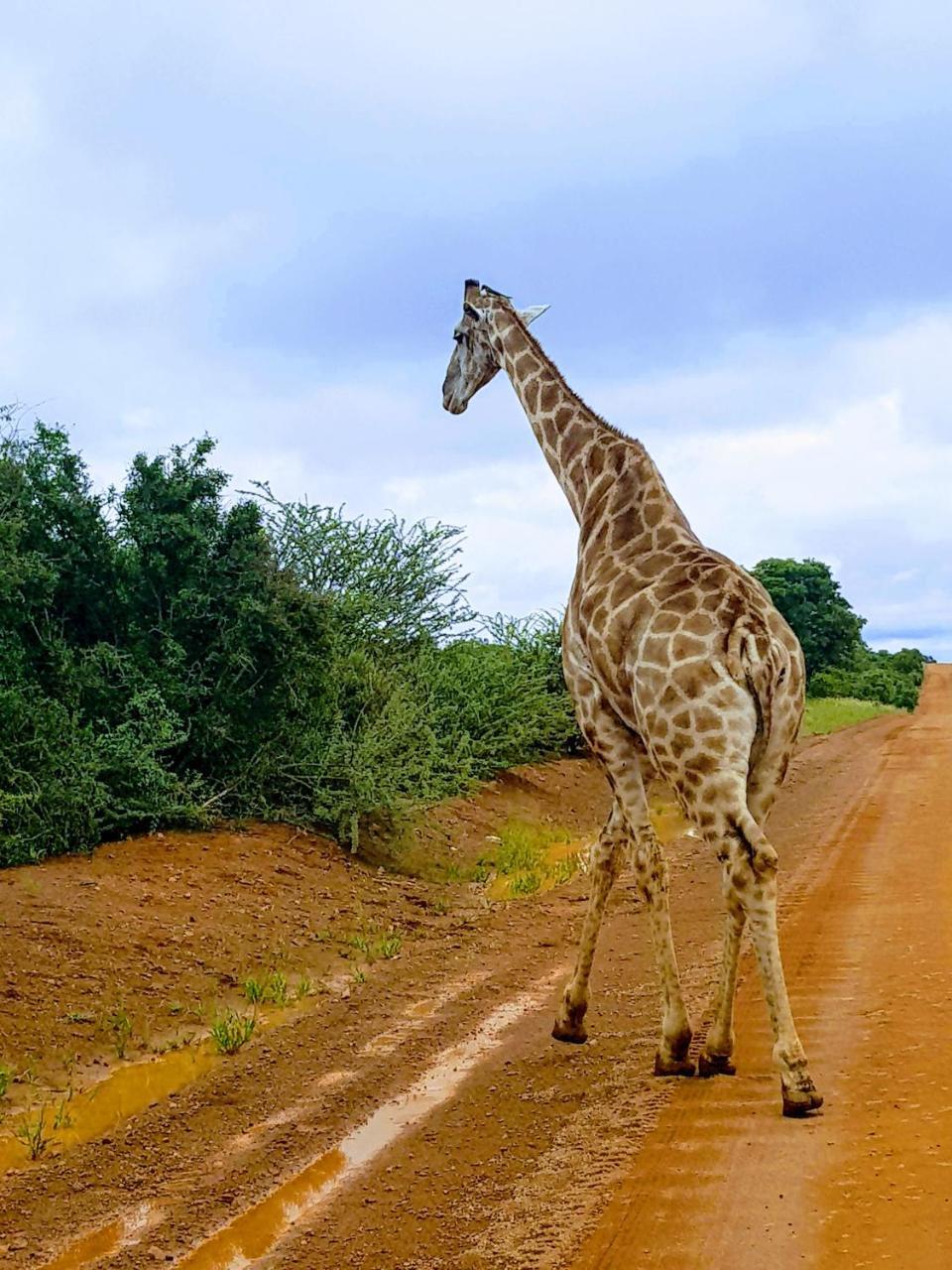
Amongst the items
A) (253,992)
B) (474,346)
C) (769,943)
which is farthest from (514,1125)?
(474,346)

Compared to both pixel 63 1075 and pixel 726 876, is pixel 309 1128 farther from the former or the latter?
pixel 726 876

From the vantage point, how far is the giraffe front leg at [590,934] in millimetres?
6145

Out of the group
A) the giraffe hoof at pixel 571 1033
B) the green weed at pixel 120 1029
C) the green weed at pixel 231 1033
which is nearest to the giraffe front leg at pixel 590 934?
the giraffe hoof at pixel 571 1033

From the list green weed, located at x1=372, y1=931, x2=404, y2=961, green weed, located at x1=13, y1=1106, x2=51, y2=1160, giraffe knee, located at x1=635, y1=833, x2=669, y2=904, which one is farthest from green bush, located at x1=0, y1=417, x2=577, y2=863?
giraffe knee, located at x1=635, y1=833, x2=669, y2=904

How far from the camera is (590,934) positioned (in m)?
6.22

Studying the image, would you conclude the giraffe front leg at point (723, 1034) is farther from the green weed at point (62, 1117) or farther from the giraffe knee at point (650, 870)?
the green weed at point (62, 1117)

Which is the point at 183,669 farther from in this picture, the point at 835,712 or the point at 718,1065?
the point at 835,712

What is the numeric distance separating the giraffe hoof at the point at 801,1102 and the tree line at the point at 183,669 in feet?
20.3

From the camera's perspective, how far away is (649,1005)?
22.2 feet

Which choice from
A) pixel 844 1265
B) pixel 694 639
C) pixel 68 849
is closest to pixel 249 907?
pixel 68 849

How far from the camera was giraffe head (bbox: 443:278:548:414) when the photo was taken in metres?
8.16

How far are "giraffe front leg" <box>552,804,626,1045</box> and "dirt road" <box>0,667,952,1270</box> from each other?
0.16 meters

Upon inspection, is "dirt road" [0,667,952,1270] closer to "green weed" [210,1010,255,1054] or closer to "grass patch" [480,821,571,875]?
"green weed" [210,1010,255,1054]

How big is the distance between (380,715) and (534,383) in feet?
19.5
